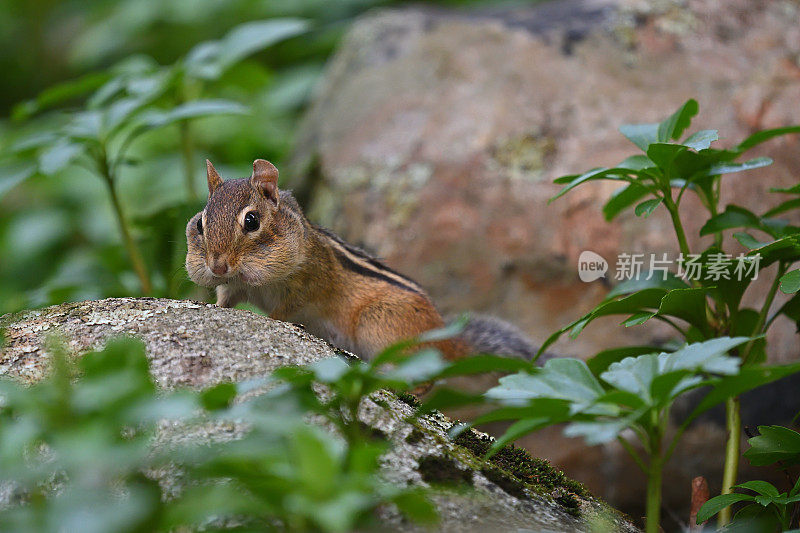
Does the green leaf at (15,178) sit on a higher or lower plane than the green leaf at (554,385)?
higher

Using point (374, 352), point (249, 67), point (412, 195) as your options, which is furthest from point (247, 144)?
point (374, 352)

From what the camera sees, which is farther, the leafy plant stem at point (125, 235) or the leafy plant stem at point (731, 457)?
the leafy plant stem at point (125, 235)

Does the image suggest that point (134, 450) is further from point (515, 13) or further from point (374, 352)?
point (515, 13)

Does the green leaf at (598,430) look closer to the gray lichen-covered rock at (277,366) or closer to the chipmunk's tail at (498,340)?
the gray lichen-covered rock at (277,366)

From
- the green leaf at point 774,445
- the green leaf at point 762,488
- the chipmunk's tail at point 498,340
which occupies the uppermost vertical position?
the green leaf at point 774,445

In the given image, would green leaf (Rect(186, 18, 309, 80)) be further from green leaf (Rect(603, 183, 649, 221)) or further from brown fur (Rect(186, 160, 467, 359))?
green leaf (Rect(603, 183, 649, 221))

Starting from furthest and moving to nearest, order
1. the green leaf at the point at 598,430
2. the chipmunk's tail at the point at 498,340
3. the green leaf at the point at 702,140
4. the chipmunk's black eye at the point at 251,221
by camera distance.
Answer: the chipmunk's tail at the point at 498,340
the chipmunk's black eye at the point at 251,221
the green leaf at the point at 702,140
the green leaf at the point at 598,430

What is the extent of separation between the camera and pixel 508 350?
318 cm

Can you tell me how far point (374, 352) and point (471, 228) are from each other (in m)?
1.20

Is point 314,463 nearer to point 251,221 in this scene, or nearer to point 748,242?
point 748,242

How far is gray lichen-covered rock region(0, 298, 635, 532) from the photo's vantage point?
5.57 feet

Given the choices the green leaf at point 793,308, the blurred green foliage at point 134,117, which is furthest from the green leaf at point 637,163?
the blurred green foliage at point 134,117

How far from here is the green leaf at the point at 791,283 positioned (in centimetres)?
188

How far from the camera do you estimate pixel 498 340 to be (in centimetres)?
323
